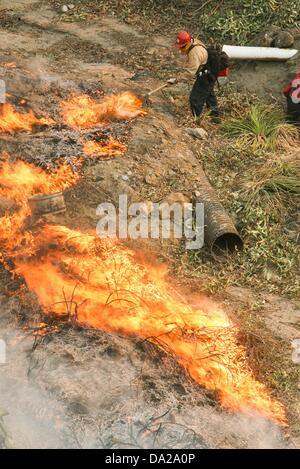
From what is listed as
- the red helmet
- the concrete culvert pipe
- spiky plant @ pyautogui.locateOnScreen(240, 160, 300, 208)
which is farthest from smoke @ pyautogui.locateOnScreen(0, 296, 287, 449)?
the red helmet

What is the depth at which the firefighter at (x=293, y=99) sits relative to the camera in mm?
9828

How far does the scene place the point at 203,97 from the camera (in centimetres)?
996

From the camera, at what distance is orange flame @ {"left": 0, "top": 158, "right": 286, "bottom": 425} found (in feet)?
19.9

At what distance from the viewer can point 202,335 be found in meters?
6.42

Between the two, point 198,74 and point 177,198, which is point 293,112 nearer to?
point 198,74

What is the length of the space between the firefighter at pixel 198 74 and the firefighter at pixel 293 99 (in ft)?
4.26

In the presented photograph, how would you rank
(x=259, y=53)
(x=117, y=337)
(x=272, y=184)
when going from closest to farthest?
Answer: (x=117, y=337) → (x=272, y=184) → (x=259, y=53)

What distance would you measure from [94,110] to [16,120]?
1.33 metres

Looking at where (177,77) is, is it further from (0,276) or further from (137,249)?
(0,276)

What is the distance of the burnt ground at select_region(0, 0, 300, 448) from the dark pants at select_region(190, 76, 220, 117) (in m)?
0.26

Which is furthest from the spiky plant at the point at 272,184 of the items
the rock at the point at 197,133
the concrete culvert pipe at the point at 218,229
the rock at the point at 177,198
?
the rock at the point at 197,133

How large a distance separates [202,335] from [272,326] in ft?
3.40

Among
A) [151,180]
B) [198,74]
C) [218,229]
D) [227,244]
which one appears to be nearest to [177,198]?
[151,180]

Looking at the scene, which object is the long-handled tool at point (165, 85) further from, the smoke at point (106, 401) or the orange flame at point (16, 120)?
the smoke at point (106, 401)
